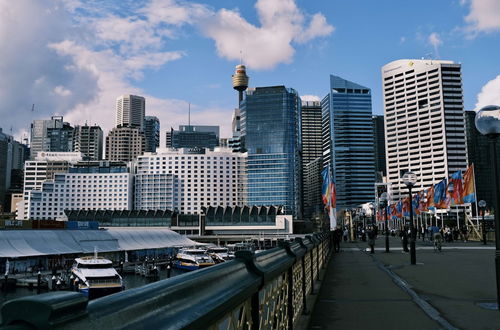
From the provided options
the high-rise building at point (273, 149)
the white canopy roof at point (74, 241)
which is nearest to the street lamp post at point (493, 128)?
the white canopy roof at point (74, 241)

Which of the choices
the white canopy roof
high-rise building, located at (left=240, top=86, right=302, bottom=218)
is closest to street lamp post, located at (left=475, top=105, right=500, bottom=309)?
the white canopy roof

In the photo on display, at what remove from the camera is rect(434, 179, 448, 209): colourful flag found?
1518 inches

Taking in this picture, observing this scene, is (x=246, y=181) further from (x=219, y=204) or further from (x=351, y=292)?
(x=351, y=292)

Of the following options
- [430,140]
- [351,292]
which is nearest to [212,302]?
[351,292]

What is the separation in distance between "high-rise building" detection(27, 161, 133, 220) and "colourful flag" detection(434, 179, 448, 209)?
148 meters

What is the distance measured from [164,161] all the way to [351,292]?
565ft

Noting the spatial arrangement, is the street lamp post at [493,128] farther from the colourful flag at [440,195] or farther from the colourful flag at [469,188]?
the colourful flag at [440,195]

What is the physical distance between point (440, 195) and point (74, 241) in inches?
2316

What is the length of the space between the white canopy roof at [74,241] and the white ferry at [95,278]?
13234 mm

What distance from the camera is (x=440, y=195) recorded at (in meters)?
39.6

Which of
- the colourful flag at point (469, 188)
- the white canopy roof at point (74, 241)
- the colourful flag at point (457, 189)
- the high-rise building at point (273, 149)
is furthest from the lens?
the high-rise building at point (273, 149)

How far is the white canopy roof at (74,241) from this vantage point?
61.3 meters

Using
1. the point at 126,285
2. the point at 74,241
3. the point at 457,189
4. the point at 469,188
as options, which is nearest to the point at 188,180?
the point at 74,241

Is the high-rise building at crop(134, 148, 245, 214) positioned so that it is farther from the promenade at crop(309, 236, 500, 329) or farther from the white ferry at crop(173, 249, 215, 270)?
the promenade at crop(309, 236, 500, 329)
